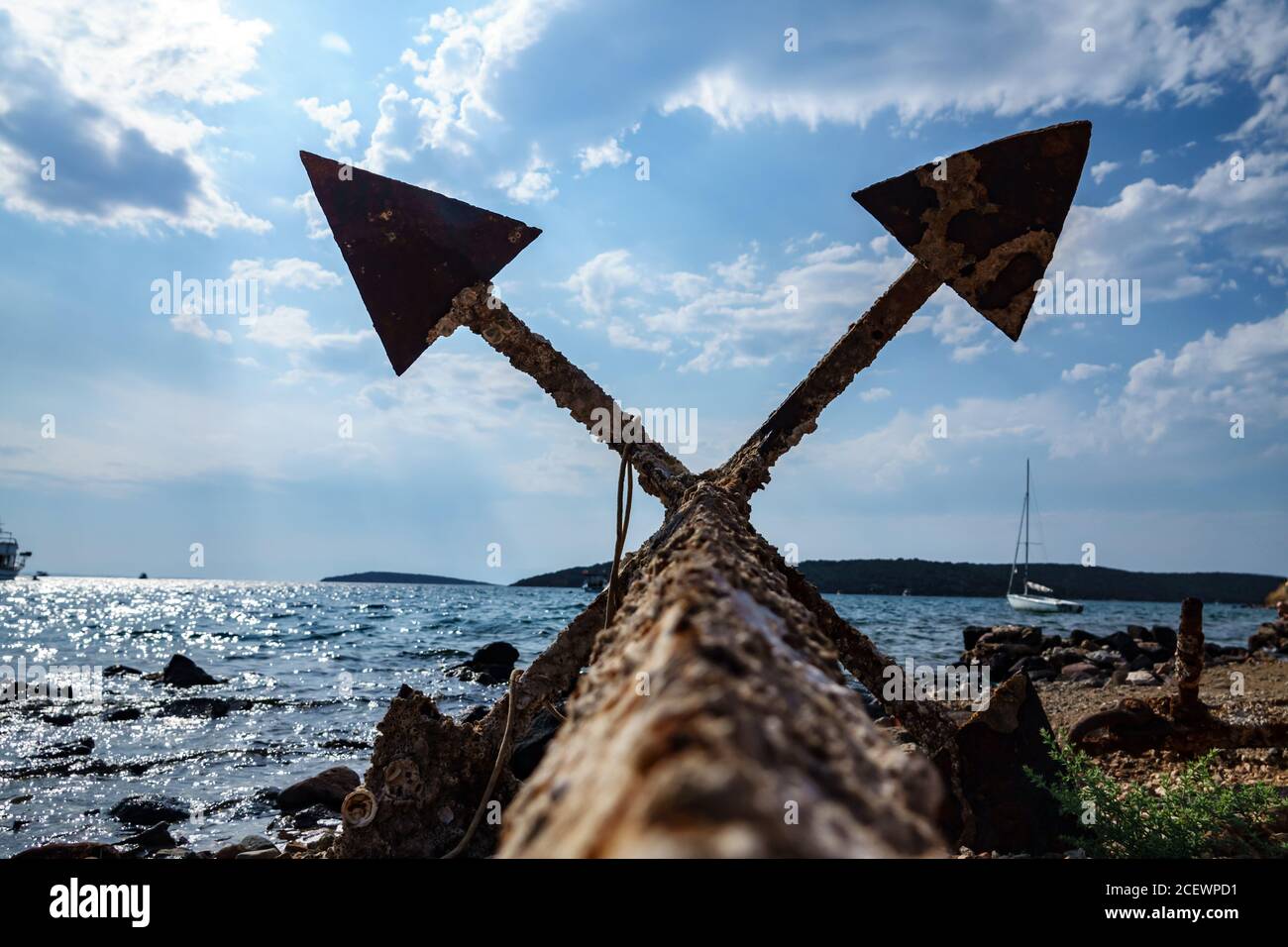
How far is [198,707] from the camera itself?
12.6 metres

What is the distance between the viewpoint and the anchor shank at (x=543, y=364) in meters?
4.40

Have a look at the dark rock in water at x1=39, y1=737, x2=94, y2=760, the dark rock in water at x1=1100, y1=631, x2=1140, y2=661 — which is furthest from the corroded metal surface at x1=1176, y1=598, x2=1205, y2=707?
the dark rock in water at x1=1100, y1=631, x2=1140, y2=661

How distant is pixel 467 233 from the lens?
434 cm

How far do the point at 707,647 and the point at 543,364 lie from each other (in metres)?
3.85

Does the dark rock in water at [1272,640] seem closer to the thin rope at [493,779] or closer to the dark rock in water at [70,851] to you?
the thin rope at [493,779]

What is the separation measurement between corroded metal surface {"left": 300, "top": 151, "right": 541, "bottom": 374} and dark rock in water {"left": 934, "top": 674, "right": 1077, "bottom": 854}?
11.7 ft

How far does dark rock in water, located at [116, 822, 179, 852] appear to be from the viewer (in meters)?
6.70

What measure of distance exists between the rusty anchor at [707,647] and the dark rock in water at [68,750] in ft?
26.9

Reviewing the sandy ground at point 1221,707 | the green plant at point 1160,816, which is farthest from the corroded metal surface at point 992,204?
the sandy ground at point 1221,707

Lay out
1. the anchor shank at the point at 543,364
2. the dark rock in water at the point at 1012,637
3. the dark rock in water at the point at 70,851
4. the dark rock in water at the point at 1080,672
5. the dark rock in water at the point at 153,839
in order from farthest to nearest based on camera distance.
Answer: the dark rock in water at the point at 1012,637 < the dark rock in water at the point at 1080,672 < the dark rock in water at the point at 153,839 < the dark rock in water at the point at 70,851 < the anchor shank at the point at 543,364
